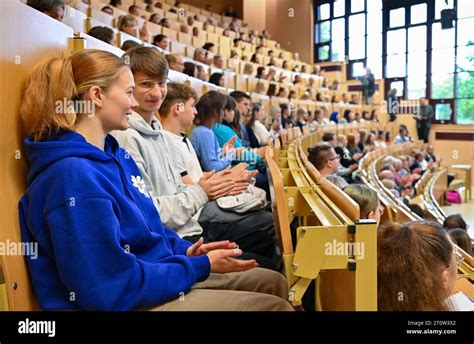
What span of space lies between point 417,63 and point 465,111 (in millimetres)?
491

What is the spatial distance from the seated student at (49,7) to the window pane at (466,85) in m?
2.43

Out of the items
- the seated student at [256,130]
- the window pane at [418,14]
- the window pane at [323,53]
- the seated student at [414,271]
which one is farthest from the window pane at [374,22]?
the seated student at [414,271]

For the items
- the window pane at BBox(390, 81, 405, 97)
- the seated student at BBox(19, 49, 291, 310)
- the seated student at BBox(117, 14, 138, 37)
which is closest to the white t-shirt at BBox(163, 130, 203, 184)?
the seated student at BBox(19, 49, 291, 310)

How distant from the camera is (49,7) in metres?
0.79

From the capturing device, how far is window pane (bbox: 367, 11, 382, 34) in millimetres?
2802

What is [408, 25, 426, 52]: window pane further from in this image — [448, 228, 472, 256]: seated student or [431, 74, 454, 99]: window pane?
[448, 228, 472, 256]: seated student

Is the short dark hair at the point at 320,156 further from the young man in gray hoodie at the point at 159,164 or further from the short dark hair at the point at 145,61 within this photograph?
the short dark hair at the point at 145,61

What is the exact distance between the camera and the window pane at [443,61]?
2.63 meters

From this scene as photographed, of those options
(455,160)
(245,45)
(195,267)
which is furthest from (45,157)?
(455,160)

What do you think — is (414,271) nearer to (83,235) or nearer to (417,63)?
(83,235)

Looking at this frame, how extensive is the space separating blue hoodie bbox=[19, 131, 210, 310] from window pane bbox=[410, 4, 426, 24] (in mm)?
2092

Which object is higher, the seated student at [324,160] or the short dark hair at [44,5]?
the short dark hair at [44,5]

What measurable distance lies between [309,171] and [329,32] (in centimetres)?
335
